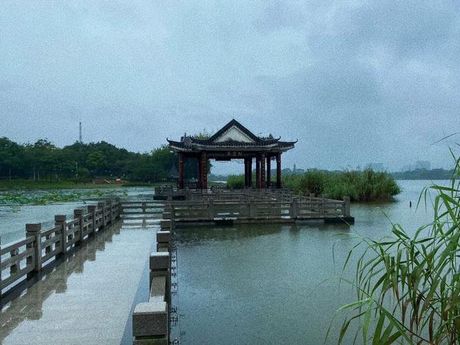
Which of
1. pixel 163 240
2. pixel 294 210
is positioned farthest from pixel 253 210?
pixel 163 240

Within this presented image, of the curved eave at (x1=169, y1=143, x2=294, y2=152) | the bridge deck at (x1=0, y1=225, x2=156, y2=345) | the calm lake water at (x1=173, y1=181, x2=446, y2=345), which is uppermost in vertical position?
the curved eave at (x1=169, y1=143, x2=294, y2=152)

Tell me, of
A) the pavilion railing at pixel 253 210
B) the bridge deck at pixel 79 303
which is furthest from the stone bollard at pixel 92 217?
the pavilion railing at pixel 253 210

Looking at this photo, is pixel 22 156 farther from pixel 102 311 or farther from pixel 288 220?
pixel 102 311

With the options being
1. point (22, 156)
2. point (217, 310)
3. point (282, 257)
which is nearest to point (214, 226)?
point (282, 257)

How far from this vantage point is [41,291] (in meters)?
5.98

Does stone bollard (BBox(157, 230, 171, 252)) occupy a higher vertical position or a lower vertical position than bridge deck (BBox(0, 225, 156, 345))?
higher

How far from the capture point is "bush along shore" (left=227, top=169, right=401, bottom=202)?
27375mm

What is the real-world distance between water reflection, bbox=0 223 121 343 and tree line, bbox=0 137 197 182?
52.0m

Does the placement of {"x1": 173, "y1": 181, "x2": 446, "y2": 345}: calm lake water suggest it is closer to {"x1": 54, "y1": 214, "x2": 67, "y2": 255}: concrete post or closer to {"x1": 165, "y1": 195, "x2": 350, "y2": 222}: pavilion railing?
{"x1": 54, "y1": 214, "x2": 67, "y2": 255}: concrete post

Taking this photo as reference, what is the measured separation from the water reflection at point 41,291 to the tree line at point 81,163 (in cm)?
5199

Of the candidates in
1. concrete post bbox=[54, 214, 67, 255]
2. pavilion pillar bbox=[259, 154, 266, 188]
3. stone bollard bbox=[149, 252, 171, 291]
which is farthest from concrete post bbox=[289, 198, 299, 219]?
pavilion pillar bbox=[259, 154, 266, 188]

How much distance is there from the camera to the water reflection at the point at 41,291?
4.84 meters

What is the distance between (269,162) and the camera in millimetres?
31156

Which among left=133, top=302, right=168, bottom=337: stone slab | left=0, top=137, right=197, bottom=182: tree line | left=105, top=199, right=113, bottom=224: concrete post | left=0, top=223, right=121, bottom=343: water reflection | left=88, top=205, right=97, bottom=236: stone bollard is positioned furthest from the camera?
left=0, top=137, right=197, bottom=182: tree line
